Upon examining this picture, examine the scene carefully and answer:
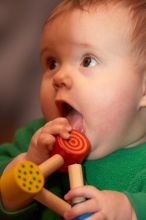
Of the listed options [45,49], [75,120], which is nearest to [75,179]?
[75,120]

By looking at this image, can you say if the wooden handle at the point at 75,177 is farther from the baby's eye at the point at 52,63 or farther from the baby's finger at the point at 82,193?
the baby's eye at the point at 52,63

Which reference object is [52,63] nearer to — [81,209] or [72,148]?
[72,148]

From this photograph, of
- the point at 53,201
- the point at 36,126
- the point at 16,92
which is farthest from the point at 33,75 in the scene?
the point at 53,201

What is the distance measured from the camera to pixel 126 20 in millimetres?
691

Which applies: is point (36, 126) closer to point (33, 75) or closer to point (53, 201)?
point (33, 75)

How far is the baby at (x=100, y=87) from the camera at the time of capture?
665 millimetres

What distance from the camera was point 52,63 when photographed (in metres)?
0.73

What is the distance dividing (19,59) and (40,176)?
51 centimetres

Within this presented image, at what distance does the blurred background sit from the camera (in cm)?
98

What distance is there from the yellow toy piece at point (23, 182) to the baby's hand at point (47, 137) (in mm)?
105

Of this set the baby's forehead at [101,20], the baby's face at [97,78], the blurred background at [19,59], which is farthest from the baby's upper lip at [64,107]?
the blurred background at [19,59]

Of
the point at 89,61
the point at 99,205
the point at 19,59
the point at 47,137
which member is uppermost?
the point at 19,59

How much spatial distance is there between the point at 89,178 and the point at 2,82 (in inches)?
13.6

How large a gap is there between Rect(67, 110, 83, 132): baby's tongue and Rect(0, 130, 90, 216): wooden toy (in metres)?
0.02
